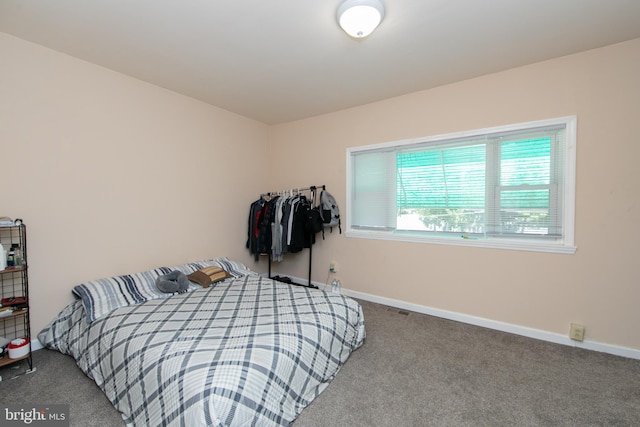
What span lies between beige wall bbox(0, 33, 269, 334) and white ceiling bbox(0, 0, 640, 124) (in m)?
0.26

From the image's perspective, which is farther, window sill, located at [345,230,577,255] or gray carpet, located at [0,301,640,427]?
window sill, located at [345,230,577,255]

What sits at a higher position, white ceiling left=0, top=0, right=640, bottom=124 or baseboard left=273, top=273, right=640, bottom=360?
white ceiling left=0, top=0, right=640, bottom=124

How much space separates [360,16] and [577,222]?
2.38m

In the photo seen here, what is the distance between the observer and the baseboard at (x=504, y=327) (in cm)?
217

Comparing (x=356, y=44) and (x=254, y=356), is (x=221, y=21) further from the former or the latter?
(x=254, y=356)

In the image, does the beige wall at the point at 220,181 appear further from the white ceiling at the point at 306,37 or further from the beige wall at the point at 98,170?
the white ceiling at the point at 306,37

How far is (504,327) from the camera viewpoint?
258 centimetres

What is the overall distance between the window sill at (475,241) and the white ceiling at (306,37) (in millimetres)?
1597

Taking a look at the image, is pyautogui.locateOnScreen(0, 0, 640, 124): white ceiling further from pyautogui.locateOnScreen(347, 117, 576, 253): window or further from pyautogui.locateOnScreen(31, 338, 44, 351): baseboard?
pyautogui.locateOnScreen(31, 338, 44, 351): baseboard

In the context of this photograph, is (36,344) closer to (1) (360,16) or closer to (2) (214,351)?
(2) (214,351)

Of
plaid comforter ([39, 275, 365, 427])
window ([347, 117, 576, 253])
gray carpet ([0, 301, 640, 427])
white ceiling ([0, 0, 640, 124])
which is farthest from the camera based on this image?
window ([347, 117, 576, 253])

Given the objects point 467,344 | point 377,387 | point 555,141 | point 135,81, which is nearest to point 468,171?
point 555,141

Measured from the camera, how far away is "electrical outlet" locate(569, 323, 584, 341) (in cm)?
226

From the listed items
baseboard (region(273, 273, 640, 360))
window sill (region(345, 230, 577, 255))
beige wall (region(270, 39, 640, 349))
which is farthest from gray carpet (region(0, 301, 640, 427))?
window sill (region(345, 230, 577, 255))
